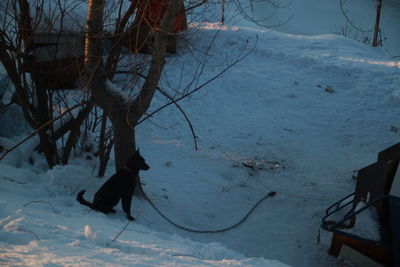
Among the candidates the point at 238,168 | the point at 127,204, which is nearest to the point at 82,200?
the point at 127,204

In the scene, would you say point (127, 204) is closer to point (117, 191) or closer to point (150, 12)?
point (117, 191)

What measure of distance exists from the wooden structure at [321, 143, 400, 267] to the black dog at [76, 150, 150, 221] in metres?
2.26

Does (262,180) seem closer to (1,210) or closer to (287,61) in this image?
(1,210)

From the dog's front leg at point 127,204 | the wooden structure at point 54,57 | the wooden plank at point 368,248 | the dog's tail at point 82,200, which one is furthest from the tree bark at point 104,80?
the wooden plank at point 368,248

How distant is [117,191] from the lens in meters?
4.96

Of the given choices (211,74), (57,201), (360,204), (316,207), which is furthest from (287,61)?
(57,201)

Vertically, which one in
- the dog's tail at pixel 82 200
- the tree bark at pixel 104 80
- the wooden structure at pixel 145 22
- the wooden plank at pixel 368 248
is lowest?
the wooden plank at pixel 368 248

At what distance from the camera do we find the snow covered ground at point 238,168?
3805mm

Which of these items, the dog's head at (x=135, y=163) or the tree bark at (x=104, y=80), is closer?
the tree bark at (x=104, y=80)

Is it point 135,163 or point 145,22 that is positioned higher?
point 145,22

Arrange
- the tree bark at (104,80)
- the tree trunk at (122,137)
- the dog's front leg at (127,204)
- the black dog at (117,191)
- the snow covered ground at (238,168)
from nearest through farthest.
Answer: the snow covered ground at (238,168), the tree bark at (104,80), the black dog at (117,191), the dog's front leg at (127,204), the tree trunk at (122,137)

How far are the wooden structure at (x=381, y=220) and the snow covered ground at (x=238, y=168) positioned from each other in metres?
0.45

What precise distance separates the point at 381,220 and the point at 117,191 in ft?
9.58

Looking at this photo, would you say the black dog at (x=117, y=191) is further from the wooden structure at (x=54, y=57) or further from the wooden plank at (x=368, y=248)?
the wooden plank at (x=368, y=248)
